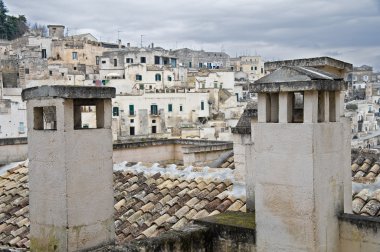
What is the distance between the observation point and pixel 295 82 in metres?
4.30

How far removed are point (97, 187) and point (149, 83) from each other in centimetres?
6315

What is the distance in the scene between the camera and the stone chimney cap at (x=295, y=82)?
14.0 feet

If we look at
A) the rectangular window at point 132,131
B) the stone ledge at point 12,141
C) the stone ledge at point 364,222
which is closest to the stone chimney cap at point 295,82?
the stone ledge at point 364,222

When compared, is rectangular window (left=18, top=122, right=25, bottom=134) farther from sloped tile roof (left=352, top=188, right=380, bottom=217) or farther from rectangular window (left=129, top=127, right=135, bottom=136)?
sloped tile roof (left=352, top=188, right=380, bottom=217)

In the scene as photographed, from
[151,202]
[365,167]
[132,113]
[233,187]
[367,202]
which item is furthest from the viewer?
[132,113]

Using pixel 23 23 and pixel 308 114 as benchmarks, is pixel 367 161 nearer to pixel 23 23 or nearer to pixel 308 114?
pixel 308 114

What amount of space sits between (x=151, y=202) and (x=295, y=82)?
4.65 meters

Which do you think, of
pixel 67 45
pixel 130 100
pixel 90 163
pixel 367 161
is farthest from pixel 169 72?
pixel 90 163

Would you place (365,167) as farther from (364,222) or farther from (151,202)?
(364,222)

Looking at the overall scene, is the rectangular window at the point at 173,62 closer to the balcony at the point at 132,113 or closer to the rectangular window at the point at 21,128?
the balcony at the point at 132,113

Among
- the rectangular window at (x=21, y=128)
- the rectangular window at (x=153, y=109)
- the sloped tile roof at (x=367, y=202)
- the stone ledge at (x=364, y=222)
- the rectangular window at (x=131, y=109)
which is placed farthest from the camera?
the rectangular window at (x=153, y=109)

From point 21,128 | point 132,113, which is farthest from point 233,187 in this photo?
point 132,113

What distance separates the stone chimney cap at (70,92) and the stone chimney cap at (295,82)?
1634 mm

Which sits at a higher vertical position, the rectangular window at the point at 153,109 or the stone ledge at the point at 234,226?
the rectangular window at the point at 153,109
